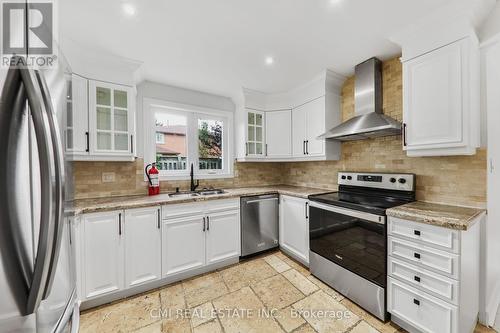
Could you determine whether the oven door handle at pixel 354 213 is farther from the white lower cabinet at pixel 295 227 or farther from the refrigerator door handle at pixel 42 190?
the refrigerator door handle at pixel 42 190

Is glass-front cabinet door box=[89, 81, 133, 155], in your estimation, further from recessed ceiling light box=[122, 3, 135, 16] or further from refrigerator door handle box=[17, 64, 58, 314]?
refrigerator door handle box=[17, 64, 58, 314]

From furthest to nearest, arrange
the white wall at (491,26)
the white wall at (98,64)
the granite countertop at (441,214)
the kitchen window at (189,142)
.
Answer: the kitchen window at (189,142), the white wall at (98,64), the white wall at (491,26), the granite countertop at (441,214)

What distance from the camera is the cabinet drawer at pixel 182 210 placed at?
2.19 meters

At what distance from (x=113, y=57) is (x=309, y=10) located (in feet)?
6.45

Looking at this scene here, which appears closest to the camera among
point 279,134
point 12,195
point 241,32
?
point 12,195

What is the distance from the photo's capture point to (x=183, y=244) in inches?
90.2

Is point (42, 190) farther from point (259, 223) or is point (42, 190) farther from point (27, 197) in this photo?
point (259, 223)

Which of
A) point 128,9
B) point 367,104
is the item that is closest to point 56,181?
point 128,9

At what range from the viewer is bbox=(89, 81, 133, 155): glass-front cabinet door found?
2109mm

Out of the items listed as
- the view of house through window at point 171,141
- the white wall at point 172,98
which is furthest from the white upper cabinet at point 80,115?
the view of house through window at point 171,141

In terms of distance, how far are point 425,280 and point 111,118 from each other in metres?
3.16

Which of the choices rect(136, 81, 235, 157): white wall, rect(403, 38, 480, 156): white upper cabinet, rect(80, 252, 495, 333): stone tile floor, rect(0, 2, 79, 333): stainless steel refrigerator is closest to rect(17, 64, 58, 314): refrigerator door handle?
rect(0, 2, 79, 333): stainless steel refrigerator

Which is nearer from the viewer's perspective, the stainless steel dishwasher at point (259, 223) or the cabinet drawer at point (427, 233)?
the cabinet drawer at point (427, 233)

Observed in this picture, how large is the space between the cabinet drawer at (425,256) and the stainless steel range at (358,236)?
79 millimetres
